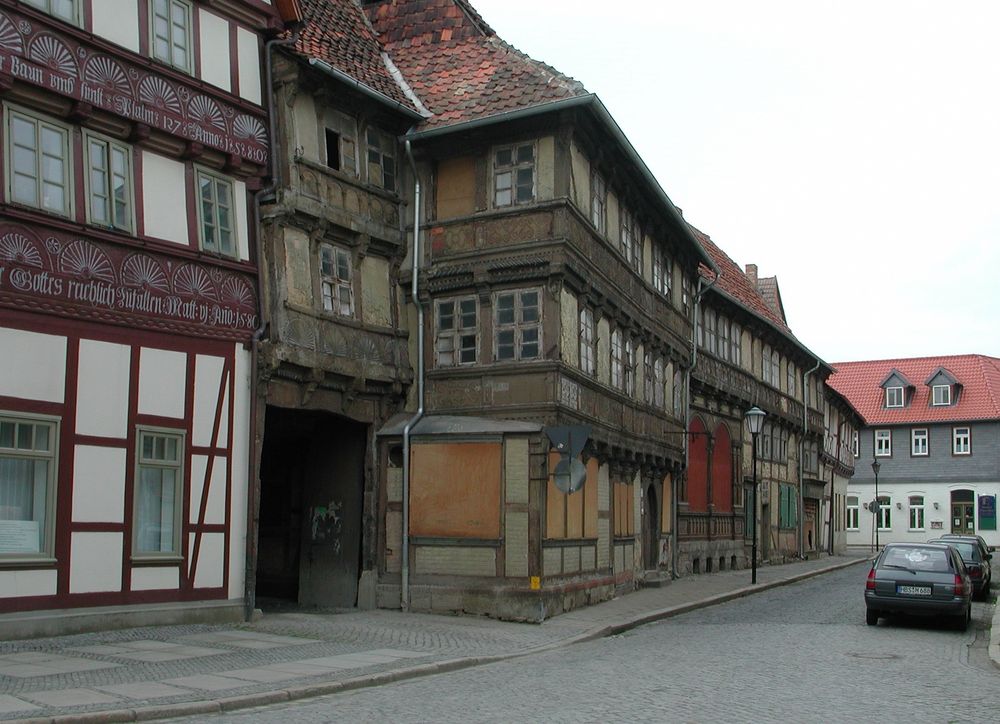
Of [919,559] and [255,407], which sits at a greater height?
[255,407]

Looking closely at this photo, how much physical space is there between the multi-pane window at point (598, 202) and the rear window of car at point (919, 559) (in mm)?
8242

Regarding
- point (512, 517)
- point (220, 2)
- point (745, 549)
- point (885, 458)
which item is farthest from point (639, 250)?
point (885, 458)

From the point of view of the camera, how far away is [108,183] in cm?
1590

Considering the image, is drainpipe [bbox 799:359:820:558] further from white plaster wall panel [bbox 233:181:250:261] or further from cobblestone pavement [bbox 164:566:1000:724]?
white plaster wall panel [bbox 233:181:250:261]

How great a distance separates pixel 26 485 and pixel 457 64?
1198 centimetres

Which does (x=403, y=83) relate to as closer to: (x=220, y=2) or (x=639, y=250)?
(x=220, y=2)

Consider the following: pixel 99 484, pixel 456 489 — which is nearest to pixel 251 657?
pixel 99 484

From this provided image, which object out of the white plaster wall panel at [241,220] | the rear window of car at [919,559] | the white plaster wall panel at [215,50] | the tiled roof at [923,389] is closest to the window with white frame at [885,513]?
the tiled roof at [923,389]

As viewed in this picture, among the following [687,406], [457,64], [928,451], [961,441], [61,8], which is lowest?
[687,406]

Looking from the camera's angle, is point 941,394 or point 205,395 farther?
point 941,394

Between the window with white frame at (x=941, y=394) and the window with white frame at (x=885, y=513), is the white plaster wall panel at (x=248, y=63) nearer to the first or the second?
the window with white frame at (x=885, y=513)

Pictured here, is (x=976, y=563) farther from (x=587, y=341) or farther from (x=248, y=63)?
(x=248, y=63)

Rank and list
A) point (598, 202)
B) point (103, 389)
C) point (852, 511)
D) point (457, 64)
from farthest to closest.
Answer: point (852, 511) → point (598, 202) → point (457, 64) → point (103, 389)

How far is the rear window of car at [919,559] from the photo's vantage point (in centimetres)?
2019
